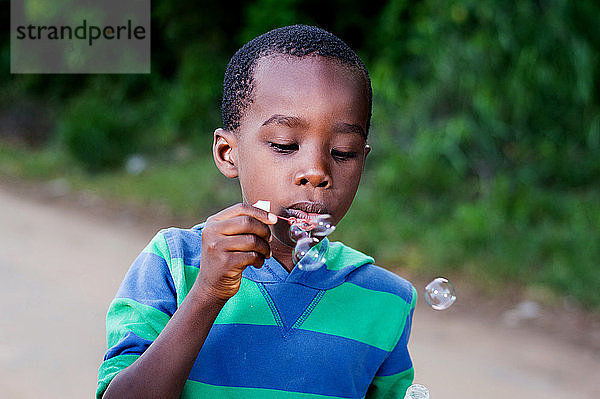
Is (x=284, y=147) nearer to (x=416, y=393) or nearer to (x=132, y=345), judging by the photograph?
(x=132, y=345)

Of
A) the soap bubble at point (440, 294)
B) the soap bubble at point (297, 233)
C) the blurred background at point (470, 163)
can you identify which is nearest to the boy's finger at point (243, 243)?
the soap bubble at point (297, 233)

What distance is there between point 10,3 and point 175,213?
6374mm

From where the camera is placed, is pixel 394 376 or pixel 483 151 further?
pixel 483 151

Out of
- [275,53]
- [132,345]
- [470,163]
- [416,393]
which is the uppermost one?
[470,163]

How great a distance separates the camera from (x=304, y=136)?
1.27m

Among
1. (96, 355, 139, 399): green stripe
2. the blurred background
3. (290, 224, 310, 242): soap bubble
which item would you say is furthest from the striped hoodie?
the blurred background

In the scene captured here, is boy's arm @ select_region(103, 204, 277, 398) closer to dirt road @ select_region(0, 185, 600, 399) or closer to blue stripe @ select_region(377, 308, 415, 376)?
blue stripe @ select_region(377, 308, 415, 376)

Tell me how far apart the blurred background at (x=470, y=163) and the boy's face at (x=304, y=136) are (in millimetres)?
3487

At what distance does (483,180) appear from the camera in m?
6.01

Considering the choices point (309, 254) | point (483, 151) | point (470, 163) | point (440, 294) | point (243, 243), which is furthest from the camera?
point (470, 163)

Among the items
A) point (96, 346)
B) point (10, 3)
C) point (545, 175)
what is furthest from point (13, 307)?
point (10, 3)

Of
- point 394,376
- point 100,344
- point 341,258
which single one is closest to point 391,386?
point 394,376

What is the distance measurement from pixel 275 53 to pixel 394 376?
2.12ft

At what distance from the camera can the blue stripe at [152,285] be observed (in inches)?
51.5
